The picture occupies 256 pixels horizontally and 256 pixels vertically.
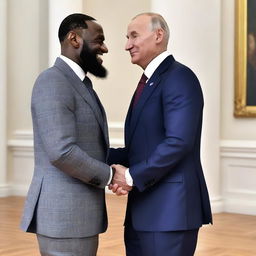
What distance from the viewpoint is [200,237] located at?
7188 millimetres

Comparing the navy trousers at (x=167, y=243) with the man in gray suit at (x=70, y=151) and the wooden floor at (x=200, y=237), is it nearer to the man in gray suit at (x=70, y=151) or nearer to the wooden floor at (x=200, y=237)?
the man in gray suit at (x=70, y=151)

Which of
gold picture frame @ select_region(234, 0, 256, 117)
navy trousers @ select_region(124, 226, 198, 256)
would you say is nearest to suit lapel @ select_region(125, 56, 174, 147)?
navy trousers @ select_region(124, 226, 198, 256)

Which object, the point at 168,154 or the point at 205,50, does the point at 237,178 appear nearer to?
the point at 205,50

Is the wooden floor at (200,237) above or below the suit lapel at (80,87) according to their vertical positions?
below

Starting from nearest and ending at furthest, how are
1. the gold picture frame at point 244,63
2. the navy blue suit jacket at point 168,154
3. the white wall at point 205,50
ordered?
the navy blue suit jacket at point 168,154 < the white wall at point 205,50 < the gold picture frame at point 244,63

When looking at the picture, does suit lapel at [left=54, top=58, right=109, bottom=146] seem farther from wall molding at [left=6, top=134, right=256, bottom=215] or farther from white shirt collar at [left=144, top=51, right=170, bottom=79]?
wall molding at [left=6, top=134, right=256, bottom=215]

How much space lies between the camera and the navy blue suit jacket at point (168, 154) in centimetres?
321

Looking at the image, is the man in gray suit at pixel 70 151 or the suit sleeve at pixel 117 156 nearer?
the man in gray suit at pixel 70 151

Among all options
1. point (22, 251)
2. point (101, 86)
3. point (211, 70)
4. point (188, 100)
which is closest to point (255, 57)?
point (211, 70)

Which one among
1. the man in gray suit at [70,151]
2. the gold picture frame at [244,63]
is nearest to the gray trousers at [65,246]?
the man in gray suit at [70,151]

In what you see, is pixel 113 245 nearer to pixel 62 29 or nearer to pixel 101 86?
pixel 62 29

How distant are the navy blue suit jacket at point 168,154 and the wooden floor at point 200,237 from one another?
2966 millimetres

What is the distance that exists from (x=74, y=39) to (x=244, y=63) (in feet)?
21.1

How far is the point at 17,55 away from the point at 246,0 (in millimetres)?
4354
